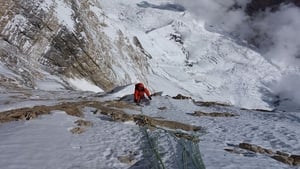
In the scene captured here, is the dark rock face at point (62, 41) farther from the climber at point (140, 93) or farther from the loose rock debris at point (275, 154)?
the loose rock debris at point (275, 154)

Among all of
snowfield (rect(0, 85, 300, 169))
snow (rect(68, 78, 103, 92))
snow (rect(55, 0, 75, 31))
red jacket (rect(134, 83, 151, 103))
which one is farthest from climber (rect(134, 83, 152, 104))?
snow (rect(55, 0, 75, 31))

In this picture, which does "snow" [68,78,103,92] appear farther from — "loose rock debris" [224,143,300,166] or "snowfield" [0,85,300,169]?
"loose rock debris" [224,143,300,166]

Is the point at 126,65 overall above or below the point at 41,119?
above

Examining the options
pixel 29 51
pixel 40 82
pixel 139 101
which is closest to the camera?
pixel 139 101

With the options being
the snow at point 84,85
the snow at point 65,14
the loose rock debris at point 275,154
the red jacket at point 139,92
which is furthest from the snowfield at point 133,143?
the snow at point 65,14

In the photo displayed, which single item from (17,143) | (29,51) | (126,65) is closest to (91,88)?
(29,51)

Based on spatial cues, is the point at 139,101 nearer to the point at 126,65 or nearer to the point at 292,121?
the point at 292,121

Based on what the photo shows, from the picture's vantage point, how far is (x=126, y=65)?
4906 inches

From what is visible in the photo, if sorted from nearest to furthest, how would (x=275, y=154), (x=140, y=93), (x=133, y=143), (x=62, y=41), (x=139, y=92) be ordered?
1. (x=275, y=154)
2. (x=133, y=143)
3. (x=139, y=92)
4. (x=140, y=93)
5. (x=62, y=41)

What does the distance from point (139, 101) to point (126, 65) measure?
309 ft

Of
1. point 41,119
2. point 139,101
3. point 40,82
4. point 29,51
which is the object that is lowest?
point 41,119

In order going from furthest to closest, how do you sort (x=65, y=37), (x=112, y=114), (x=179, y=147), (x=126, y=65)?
(x=126, y=65) → (x=65, y=37) → (x=112, y=114) → (x=179, y=147)

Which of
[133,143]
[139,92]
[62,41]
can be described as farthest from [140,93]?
[62,41]

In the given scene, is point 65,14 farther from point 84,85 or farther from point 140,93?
point 140,93
